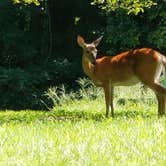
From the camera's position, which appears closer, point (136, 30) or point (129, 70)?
point (129, 70)

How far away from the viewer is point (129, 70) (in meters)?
12.4

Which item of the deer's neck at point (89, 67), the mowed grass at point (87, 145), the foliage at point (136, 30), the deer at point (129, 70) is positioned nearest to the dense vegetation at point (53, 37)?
Answer: the foliage at point (136, 30)

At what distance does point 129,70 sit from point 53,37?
1303cm

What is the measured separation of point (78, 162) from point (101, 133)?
6.17ft

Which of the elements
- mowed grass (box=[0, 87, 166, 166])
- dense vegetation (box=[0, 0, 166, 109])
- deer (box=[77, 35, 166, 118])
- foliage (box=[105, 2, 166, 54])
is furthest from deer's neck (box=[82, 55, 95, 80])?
foliage (box=[105, 2, 166, 54])

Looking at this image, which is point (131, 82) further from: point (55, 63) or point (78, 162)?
point (55, 63)

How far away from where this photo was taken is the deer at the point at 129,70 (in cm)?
1182

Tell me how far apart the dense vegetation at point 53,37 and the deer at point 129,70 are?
5791 mm

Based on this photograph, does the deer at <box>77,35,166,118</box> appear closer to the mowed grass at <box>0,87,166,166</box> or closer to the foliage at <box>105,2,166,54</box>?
the mowed grass at <box>0,87,166,166</box>

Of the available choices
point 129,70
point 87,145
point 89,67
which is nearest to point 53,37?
point 89,67

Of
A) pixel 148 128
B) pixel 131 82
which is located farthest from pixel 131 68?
pixel 148 128

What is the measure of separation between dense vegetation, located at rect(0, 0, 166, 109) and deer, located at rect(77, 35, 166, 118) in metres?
5.79

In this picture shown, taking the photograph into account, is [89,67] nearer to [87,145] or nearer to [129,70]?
[129,70]

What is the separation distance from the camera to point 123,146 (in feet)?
21.8
